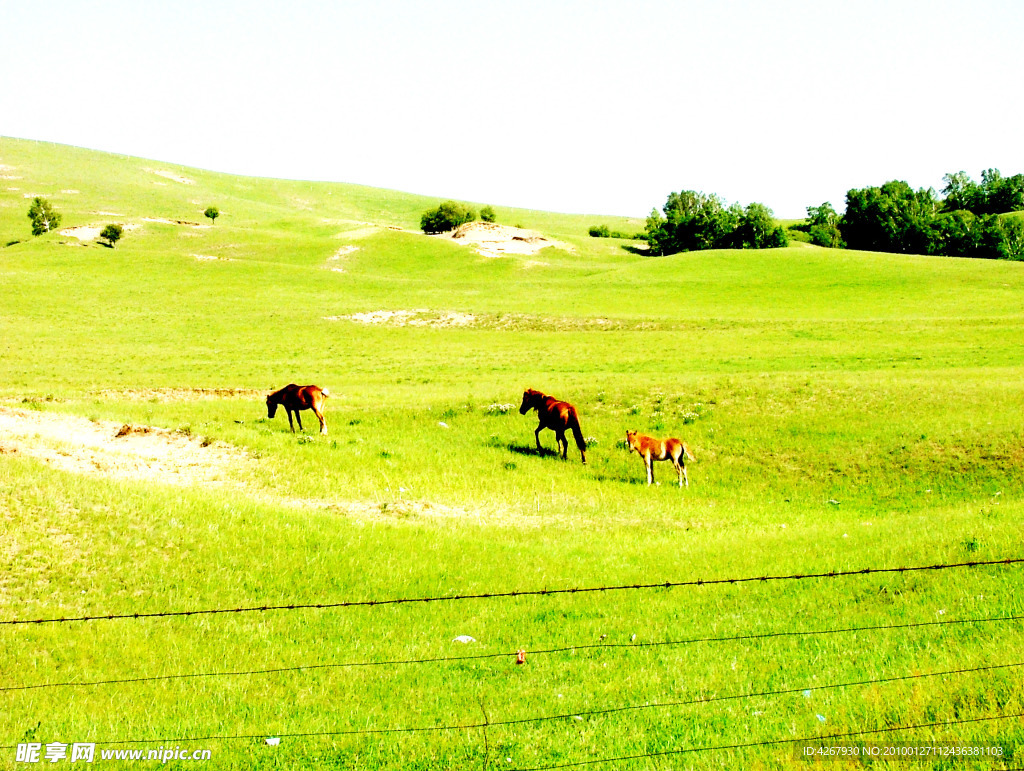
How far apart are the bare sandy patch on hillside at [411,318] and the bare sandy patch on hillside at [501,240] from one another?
44.7m

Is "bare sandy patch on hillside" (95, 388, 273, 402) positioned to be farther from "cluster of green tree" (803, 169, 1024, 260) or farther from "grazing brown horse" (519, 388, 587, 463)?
"cluster of green tree" (803, 169, 1024, 260)

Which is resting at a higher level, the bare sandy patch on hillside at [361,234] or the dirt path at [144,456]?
the bare sandy patch on hillside at [361,234]

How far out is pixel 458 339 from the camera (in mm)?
57469

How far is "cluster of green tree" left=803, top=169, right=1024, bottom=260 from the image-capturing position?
12800 centimetres

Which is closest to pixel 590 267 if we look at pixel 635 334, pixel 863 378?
pixel 635 334

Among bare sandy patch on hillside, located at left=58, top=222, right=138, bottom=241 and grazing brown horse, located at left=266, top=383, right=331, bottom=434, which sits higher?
bare sandy patch on hillside, located at left=58, top=222, right=138, bottom=241

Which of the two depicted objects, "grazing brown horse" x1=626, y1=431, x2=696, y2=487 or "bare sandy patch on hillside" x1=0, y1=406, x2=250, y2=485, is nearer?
"bare sandy patch on hillside" x1=0, y1=406, x2=250, y2=485

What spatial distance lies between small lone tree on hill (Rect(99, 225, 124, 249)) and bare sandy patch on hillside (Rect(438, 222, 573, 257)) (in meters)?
43.1

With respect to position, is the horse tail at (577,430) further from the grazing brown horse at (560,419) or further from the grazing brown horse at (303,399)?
the grazing brown horse at (303,399)

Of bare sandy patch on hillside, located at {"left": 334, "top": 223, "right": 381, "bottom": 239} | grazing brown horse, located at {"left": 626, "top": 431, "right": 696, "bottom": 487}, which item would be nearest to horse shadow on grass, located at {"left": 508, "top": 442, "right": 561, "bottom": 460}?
grazing brown horse, located at {"left": 626, "top": 431, "right": 696, "bottom": 487}

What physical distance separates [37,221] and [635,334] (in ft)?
314

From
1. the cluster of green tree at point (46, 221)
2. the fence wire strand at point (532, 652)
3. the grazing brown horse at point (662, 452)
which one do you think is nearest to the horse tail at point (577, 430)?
the grazing brown horse at point (662, 452)

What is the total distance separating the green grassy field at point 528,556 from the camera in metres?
8.69

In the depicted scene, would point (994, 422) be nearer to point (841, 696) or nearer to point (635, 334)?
point (841, 696)
